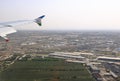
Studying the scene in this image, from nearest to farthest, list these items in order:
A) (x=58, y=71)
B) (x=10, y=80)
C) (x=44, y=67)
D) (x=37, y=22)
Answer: (x=37, y=22) → (x=10, y=80) → (x=58, y=71) → (x=44, y=67)

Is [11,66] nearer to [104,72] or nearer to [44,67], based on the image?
[44,67]

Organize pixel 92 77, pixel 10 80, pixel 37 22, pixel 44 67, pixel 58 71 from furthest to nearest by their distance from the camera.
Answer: pixel 44 67, pixel 58 71, pixel 92 77, pixel 10 80, pixel 37 22

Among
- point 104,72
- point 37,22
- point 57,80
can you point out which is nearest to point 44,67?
point 57,80

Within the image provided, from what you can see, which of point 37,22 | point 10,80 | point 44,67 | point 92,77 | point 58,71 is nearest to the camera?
point 37,22

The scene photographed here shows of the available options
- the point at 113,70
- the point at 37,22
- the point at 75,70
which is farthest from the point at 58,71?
the point at 37,22

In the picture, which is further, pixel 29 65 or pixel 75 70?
pixel 29 65

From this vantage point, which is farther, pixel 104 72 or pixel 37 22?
pixel 104 72

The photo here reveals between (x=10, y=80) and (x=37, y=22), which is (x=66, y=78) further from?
(x=37, y=22)

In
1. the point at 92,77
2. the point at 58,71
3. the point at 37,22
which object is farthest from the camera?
the point at 58,71

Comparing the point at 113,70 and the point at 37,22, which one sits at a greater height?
the point at 37,22
